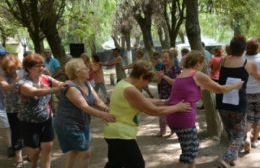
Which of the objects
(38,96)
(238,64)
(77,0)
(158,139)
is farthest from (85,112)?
(77,0)

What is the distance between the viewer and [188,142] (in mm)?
5543

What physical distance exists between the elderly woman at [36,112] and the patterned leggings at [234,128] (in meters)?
2.26

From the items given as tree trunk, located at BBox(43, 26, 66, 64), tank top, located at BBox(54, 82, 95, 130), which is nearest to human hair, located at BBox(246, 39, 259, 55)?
tank top, located at BBox(54, 82, 95, 130)

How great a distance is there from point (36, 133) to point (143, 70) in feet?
6.30

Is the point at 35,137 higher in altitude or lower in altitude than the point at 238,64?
lower

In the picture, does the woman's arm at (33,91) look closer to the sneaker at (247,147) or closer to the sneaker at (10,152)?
the sneaker at (10,152)

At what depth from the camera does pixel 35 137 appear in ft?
19.8

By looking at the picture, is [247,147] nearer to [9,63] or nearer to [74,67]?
[74,67]

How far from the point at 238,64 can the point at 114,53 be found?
9.18 metres

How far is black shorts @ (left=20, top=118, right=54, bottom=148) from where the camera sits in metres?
6.01

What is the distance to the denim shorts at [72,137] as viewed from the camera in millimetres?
5395

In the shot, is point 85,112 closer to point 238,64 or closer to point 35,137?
point 35,137

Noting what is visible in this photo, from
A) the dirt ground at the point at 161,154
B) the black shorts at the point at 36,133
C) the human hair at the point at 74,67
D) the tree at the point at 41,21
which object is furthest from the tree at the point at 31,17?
the human hair at the point at 74,67

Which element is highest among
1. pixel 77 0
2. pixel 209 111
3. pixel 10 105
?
pixel 77 0
